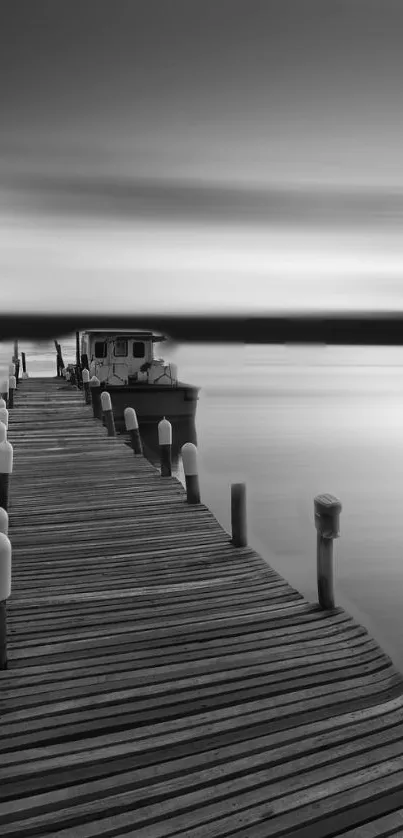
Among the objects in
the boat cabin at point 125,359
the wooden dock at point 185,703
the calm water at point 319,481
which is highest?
the boat cabin at point 125,359

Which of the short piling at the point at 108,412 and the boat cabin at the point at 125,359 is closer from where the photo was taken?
the short piling at the point at 108,412

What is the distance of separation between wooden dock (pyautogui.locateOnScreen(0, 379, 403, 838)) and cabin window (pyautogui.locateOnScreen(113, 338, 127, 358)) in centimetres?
2289

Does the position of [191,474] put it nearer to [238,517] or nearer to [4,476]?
[238,517]

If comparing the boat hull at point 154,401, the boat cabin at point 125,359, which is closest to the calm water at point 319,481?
the boat hull at point 154,401

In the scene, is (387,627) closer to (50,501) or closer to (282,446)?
(50,501)

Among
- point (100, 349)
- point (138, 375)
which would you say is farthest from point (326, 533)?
point (100, 349)

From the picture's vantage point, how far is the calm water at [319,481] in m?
12.9

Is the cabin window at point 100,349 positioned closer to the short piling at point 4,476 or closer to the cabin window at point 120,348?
the cabin window at point 120,348

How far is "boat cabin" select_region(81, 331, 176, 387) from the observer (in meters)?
30.4

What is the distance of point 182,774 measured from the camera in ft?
12.8

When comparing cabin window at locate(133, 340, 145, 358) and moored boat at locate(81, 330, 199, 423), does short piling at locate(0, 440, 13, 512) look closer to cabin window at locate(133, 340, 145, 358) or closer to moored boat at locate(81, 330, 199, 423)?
moored boat at locate(81, 330, 199, 423)

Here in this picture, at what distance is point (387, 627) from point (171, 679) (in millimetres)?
6588

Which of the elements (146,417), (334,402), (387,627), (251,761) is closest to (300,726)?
(251,761)

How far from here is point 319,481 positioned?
2509cm
